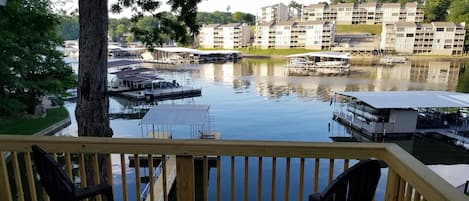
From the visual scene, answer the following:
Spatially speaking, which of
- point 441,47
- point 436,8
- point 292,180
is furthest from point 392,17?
point 292,180

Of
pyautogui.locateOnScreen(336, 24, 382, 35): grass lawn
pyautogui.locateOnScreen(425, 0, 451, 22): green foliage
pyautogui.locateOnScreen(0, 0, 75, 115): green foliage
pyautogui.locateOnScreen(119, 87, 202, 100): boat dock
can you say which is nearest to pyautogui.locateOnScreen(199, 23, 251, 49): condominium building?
pyautogui.locateOnScreen(336, 24, 382, 35): grass lawn

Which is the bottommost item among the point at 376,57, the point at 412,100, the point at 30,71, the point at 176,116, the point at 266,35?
the point at 176,116

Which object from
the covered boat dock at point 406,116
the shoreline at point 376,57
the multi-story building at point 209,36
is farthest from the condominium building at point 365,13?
the covered boat dock at point 406,116

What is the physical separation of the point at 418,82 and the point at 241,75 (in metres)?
20.3

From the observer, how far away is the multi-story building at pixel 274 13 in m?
100

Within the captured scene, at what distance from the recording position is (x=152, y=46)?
390 centimetres

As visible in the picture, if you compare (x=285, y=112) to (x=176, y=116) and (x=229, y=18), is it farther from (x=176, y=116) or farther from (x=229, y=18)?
(x=229, y=18)

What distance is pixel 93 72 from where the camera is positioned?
248 cm

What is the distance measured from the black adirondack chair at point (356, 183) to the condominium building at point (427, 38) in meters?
74.7

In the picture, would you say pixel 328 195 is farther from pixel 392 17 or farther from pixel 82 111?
pixel 392 17

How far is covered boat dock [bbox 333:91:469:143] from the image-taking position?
17.5 m

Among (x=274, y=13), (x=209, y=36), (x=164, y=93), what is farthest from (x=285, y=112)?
(x=274, y=13)

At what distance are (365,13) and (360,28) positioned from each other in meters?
6.57

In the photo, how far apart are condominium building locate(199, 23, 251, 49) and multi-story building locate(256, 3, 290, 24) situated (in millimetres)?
19399
